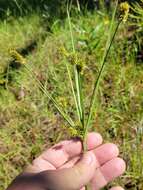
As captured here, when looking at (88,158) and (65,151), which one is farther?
(65,151)

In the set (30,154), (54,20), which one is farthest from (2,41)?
(30,154)

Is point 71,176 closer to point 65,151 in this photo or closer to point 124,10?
point 65,151

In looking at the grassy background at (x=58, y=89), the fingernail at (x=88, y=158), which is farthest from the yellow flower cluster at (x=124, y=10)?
the grassy background at (x=58, y=89)

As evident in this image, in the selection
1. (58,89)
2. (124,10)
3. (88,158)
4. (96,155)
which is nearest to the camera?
(124,10)

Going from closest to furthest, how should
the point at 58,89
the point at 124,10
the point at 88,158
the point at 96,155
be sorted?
the point at 124,10
the point at 88,158
the point at 96,155
the point at 58,89

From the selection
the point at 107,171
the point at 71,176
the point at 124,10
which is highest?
the point at 124,10

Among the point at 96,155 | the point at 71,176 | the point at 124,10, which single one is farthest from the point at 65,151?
the point at 124,10
